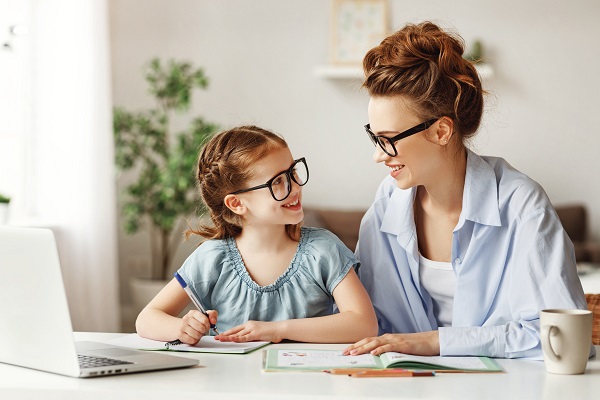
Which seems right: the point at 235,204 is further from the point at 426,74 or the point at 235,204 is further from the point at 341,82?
the point at 341,82

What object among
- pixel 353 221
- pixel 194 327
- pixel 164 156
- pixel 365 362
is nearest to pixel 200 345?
pixel 194 327

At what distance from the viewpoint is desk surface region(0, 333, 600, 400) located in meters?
1.27

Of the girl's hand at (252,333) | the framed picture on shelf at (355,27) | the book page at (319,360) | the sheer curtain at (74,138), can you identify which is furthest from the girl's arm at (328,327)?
the framed picture on shelf at (355,27)

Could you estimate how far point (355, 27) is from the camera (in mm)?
5680

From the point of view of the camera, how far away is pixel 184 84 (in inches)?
203

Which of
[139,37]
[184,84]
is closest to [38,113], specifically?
[184,84]

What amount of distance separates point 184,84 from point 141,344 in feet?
11.8

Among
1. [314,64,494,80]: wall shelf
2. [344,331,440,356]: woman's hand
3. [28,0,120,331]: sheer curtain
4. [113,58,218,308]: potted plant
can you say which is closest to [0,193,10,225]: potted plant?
[28,0,120,331]: sheer curtain

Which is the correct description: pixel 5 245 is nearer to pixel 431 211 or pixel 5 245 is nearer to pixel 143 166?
pixel 431 211

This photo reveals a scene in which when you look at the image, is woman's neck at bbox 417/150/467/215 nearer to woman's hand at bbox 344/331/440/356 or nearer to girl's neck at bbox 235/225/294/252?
girl's neck at bbox 235/225/294/252

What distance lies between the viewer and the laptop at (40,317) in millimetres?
1321

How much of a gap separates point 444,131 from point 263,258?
49 centimetres

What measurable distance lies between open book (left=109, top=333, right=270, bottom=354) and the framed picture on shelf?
4139 millimetres

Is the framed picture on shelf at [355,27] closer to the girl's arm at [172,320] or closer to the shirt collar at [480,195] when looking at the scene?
the shirt collar at [480,195]
